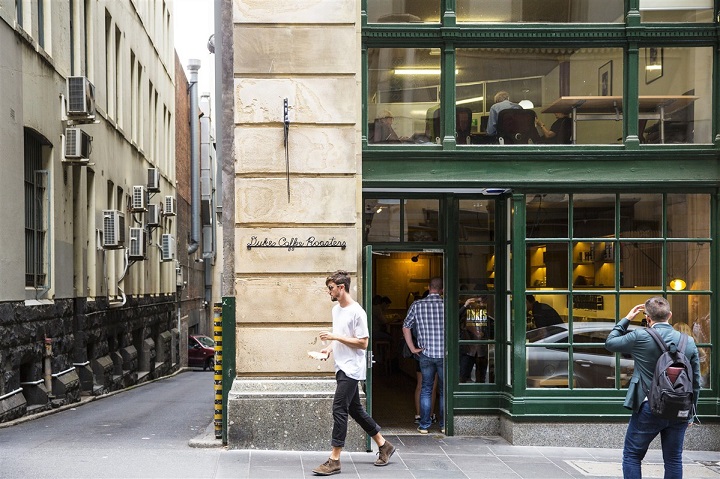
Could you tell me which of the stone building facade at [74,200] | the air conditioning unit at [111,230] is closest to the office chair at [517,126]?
the stone building facade at [74,200]

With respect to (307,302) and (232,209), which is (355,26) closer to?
(232,209)

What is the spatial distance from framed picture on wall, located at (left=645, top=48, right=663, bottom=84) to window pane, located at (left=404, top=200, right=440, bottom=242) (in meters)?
2.97

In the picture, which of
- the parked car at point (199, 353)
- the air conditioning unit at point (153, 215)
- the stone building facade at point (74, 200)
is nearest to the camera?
the stone building facade at point (74, 200)

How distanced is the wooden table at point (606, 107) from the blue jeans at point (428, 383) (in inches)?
132

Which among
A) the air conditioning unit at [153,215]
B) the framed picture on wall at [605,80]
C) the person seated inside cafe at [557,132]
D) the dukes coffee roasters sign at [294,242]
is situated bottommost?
the dukes coffee roasters sign at [294,242]

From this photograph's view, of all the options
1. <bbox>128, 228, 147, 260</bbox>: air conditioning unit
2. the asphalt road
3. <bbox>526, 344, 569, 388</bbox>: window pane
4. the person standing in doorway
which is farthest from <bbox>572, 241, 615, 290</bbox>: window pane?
<bbox>128, 228, 147, 260</bbox>: air conditioning unit

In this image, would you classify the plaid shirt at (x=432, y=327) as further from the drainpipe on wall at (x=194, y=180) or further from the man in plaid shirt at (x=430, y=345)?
the drainpipe on wall at (x=194, y=180)

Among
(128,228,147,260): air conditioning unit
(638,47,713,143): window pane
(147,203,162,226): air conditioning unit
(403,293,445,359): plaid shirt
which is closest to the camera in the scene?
(638,47,713,143): window pane

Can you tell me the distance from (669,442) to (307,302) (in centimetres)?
402

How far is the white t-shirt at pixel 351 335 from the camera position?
8.29m

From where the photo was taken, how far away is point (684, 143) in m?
10.3

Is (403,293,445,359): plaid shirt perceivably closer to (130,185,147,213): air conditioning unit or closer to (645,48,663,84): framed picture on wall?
(645,48,663,84): framed picture on wall

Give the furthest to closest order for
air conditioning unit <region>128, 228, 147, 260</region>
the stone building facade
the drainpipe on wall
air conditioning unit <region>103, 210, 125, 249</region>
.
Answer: the drainpipe on wall → air conditioning unit <region>128, 228, 147, 260</region> → air conditioning unit <region>103, 210, 125, 249</region> → the stone building facade

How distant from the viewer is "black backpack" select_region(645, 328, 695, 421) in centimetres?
691
